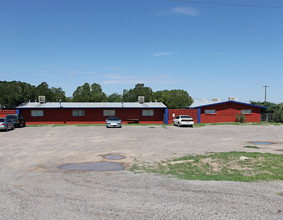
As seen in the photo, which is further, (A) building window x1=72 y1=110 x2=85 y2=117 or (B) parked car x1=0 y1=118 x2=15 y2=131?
(A) building window x1=72 y1=110 x2=85 y2=117

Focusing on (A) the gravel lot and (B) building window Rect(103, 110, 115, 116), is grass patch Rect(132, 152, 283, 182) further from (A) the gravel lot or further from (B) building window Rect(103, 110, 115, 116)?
(B) building window Rect(103, 110, 115, 116)

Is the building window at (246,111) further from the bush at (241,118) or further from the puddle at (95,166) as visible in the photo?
the puddle at (95,166)

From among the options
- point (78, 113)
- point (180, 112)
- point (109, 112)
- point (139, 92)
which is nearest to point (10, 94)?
point (78, 113)

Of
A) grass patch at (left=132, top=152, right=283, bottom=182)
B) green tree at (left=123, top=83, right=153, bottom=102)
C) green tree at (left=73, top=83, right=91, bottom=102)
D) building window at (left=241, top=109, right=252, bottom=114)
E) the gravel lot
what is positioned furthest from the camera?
green tree at (left=123, top=83, right=153, bottom=102)

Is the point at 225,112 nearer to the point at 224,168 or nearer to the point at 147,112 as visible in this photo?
the point at 147,112

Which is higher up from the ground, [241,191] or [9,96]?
[9,96]

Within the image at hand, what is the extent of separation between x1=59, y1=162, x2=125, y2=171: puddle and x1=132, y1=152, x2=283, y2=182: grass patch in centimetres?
85

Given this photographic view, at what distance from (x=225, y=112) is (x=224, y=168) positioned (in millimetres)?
34339

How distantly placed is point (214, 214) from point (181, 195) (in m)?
1.29

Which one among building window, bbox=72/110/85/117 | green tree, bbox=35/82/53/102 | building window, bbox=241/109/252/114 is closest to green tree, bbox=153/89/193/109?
green tree, bbox=35/82/53/102

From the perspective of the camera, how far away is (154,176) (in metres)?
8.29

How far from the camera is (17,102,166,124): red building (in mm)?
37938

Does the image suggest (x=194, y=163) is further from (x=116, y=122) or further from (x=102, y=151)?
(x=116, y=122)

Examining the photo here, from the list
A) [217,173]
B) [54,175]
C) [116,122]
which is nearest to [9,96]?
[116,122]
